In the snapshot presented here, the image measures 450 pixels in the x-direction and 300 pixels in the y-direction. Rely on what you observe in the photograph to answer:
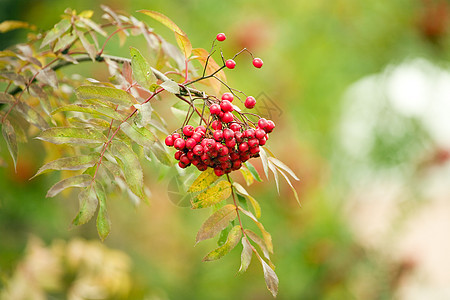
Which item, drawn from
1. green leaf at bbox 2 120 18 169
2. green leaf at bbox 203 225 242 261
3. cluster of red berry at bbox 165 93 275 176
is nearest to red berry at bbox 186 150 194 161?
cluster of red berry at bbox 165 93 275 176

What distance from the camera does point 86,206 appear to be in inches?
20.4

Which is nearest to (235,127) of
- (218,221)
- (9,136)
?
(218,221)

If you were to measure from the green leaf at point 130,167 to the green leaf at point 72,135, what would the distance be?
23 millimetres

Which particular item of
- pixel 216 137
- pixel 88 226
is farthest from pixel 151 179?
pixel 216 137

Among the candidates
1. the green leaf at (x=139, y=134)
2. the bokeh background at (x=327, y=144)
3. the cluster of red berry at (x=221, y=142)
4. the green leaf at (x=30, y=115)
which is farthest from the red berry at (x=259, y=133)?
the bokeh background at (x=327, y=144)

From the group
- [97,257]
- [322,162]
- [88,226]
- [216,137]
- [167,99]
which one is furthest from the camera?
[322,162]

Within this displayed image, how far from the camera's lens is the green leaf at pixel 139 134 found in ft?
1.68

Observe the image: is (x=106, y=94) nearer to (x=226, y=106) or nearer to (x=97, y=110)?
(x=97, y=110)

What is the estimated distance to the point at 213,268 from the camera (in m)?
2.42

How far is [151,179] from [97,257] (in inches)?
37.5

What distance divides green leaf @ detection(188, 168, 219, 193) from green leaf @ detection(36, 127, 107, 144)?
4.6 inches

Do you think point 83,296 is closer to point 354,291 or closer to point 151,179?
point 151,179

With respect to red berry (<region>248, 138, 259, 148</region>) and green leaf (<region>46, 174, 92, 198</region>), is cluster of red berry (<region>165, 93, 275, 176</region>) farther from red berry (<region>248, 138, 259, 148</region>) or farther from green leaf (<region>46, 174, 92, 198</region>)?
green leaf (<region>46, 174, 92, 198</region>)

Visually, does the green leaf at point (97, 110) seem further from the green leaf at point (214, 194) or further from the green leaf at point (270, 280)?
the green leaf at point (270, 280)
